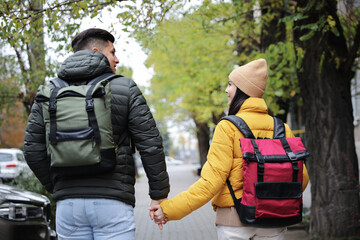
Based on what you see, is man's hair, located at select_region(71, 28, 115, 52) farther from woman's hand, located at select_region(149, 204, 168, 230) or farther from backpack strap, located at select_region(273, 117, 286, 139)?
backpack strap, located at select_region(273, 117, 286, 139)

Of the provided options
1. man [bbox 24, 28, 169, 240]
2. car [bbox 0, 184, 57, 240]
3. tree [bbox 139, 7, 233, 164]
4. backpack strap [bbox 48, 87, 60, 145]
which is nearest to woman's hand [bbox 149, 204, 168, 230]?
man [bbox 24, 28, 169, 240]

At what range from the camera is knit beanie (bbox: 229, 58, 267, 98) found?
3.24 metres

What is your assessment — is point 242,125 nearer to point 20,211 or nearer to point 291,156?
point 291,156

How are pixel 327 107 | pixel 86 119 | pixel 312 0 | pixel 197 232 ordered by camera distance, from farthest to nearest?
pixel 197 232
pixel 327 107
pixel 312 0
pixel 86 119

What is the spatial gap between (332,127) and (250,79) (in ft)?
15.8

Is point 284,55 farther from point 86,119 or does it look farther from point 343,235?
point 86,119

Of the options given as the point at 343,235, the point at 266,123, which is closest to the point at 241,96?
the point at 266,123

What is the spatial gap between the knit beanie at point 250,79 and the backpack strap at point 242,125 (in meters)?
0.25

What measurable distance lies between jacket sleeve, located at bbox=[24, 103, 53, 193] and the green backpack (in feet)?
0.62

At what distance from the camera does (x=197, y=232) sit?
31.7ft

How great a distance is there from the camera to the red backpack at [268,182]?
9.68 feet

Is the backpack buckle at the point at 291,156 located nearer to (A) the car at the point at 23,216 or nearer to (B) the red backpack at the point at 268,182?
(B) the red backpack at the point at 268,182

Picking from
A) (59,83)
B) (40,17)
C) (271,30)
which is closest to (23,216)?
(40,17)

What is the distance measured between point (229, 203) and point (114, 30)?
4.35m
